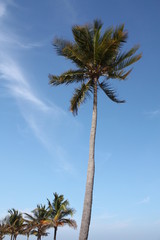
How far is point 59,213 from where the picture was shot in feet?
130

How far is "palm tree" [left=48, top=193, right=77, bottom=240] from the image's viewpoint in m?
38.9

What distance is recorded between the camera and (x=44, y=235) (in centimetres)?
5106

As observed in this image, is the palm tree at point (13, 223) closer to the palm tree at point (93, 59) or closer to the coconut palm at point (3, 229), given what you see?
the coconut palm at point (3, 229)

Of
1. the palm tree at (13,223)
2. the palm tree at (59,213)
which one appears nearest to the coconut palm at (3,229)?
the palm tree at (13,223)

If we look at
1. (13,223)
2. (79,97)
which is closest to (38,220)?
(13,223)

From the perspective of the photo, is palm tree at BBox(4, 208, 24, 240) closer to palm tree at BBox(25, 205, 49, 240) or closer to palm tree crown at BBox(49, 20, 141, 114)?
palm tree at BBox(25, 205, 49, 240)

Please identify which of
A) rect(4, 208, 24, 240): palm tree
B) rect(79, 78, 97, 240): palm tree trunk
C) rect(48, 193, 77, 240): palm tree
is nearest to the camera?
rect(79, 78, 97, 240): palm tree trunk

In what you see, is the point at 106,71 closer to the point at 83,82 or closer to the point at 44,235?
the point at 83,82

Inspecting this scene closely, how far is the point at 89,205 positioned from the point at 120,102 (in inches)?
332

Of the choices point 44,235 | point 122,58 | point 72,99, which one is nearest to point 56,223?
point 44,235

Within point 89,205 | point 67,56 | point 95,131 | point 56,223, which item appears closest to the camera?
point 89,205

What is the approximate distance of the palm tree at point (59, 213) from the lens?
38.9 m

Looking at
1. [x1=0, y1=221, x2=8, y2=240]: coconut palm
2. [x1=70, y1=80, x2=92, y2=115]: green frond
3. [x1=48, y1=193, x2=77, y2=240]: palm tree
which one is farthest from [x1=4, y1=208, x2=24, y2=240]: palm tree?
[x1=70, y1=80, x2=92, y2=115]: green frond

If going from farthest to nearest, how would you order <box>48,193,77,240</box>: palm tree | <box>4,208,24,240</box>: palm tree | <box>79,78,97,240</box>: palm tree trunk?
<box>4,208,24,240</box>: palm tree → <box>48,193,77,240</box>: palm tree → <box>79,78,97,240</box>: palm tree trunk
